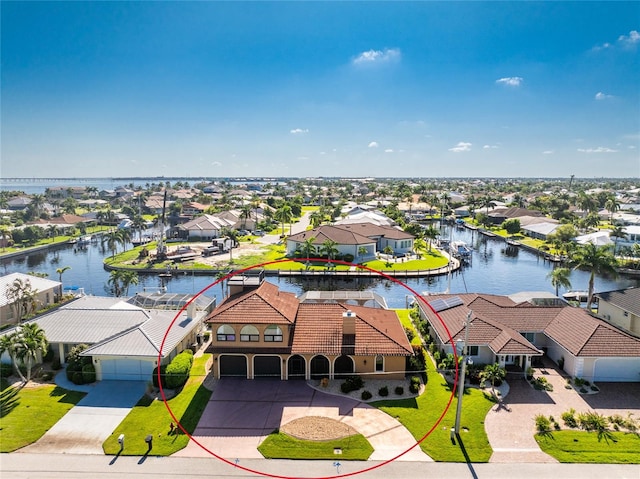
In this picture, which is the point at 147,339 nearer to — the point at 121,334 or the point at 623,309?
the point at 121,334

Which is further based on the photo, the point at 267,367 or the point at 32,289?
the point at 32,289

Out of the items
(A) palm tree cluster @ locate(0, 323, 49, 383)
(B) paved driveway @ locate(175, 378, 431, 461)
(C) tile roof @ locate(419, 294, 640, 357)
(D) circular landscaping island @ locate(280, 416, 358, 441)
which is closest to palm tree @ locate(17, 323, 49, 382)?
(A) palm tree cluster @ locate(0, 323, 49, 383)

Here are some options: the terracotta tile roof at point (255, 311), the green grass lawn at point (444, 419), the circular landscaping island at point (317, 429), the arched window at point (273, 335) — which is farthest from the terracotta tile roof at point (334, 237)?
the circular landscaping island at point (317, 429)

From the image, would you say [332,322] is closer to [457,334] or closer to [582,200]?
[457,334]

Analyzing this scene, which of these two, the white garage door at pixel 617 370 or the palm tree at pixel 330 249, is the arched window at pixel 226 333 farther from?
the palm tree at pixel 330 249

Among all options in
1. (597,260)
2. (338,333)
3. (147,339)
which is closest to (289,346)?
(338,333)

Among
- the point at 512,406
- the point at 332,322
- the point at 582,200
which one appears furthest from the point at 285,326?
the point at 582,200

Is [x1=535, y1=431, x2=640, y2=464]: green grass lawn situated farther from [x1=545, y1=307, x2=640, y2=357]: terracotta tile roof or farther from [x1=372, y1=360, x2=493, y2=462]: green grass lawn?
[x1=545, y1=307, x2=640, y2=357]: terracotta tile roof
